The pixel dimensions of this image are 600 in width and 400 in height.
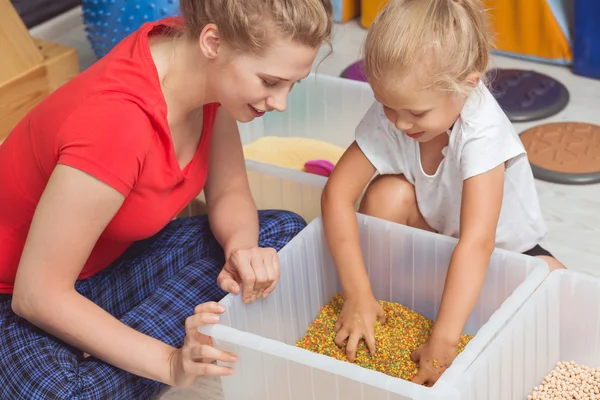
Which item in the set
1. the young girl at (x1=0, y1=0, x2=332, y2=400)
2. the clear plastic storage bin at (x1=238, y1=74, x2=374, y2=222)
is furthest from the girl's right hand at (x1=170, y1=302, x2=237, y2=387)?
the clear plastic storage bin at (x1=238, y1=74, x2=374, y2=222)

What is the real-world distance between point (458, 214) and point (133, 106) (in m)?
0.53

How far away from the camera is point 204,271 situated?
4.45 feet

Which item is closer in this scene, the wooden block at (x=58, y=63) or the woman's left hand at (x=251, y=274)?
the woman's left hand at (x=251, y=274)

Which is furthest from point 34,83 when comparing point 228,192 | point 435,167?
point 435,167

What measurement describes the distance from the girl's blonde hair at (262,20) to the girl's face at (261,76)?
0.01m

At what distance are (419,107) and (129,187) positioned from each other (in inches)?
15.3

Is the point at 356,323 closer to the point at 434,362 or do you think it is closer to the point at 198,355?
the point at 434,362

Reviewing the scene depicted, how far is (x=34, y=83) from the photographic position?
6.39 ft

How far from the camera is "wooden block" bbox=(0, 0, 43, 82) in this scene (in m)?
1.86

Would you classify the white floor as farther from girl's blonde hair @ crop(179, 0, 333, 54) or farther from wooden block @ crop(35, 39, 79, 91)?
girl's blonde hair @ crop(179, 0, 333, 54)

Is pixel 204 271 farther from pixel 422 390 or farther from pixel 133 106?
pixel 422 390

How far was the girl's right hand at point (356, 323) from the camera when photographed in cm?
126

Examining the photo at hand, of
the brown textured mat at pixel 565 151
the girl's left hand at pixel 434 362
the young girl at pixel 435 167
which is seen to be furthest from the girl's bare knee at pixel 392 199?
the brown textured mat at pixel 565 151

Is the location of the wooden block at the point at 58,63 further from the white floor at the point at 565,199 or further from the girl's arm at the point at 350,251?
the girl's arm at the point at 350,251
